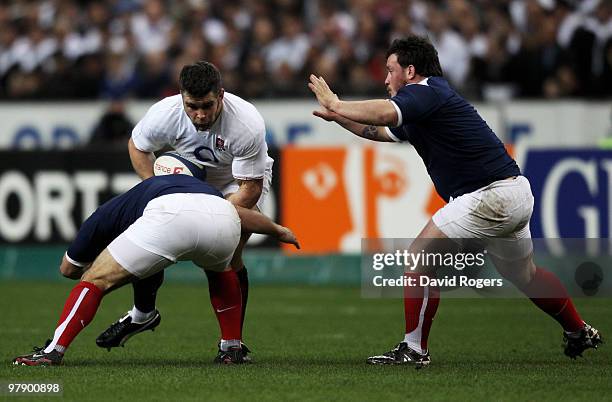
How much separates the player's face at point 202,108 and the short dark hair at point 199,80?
34 millimetres

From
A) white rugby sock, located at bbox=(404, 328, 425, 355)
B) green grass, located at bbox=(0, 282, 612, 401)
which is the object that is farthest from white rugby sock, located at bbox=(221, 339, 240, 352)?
white rugby sock, located at bbox=(404, 328, 425, 355)

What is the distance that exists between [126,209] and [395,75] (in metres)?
2.01

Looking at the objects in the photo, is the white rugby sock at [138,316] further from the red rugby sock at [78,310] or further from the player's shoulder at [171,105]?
the player's shoulder at [171,105]

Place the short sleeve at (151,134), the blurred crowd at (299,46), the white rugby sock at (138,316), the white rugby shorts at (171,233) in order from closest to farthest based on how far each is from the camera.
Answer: the white rugby shorts at (171,233), the short sleeve at (151,134), the white rugby sock at (138,316), the blurred crowd at (299,46)

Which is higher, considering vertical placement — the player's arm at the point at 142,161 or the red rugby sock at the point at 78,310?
the player's arm at the point at 142,161

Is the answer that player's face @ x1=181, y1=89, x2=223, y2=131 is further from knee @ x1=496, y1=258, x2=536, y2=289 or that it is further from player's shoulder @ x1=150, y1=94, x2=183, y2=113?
knee @ x1=496, y1=258, x2=536, y2=289

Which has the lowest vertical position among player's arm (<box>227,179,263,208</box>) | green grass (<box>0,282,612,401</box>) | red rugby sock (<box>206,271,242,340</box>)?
green grass (<box>0,282,612,401</box>)

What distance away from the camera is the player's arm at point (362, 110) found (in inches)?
326

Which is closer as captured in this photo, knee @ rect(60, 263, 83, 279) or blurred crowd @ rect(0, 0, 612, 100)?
knee @ rect(60, 263, 83, 279)

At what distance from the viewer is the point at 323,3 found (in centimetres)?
2147

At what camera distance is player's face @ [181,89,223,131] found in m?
8.64

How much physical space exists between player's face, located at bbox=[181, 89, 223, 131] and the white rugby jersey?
306 millimetres

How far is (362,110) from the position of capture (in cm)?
829

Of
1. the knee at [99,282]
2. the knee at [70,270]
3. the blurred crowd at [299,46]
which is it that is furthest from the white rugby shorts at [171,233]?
the blurred crowd at [299,46]
